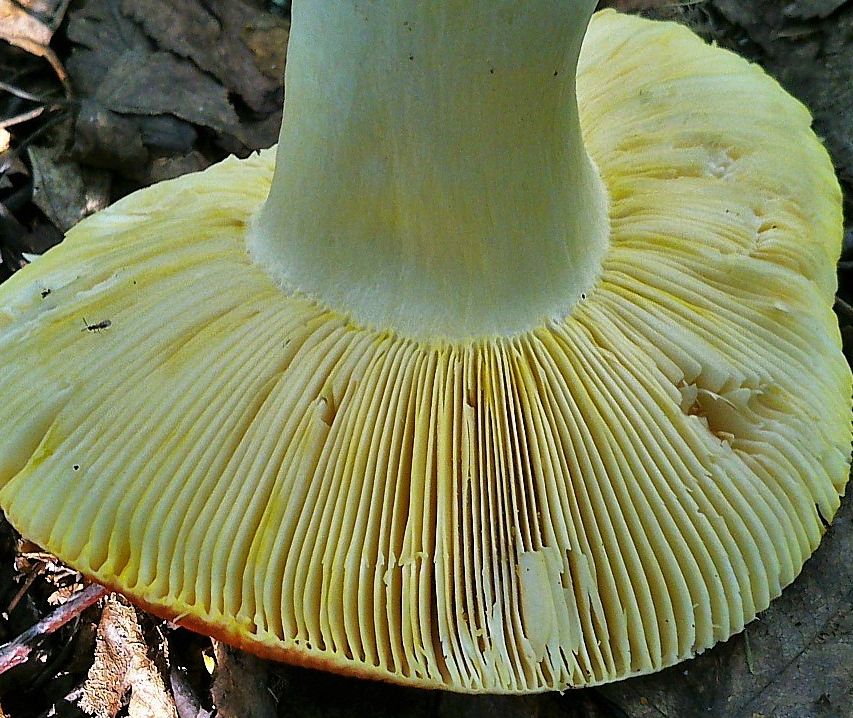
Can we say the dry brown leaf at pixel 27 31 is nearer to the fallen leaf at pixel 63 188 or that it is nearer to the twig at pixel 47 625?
the fallen leaf at pixel 63 188

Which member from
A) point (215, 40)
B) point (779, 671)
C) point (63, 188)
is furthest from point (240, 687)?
point (215, 40)

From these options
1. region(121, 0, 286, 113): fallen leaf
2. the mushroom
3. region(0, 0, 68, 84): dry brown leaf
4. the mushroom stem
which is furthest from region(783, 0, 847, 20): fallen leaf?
region(0, 0, 68, 84): dry brown leaf

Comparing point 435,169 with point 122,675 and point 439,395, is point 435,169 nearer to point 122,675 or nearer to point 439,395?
point 439,395

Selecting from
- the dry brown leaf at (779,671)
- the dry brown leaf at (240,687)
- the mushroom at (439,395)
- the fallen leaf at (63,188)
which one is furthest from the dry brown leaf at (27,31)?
the dry brown leaf at (779,671)

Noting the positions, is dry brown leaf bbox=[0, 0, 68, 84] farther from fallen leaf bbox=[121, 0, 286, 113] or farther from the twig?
the twig

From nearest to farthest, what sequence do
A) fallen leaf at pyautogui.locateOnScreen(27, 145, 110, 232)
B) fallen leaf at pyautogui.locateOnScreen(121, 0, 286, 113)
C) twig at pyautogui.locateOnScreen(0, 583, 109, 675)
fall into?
1. twig at pyautogui.locateOnScreen(0, 583, 109, 675)
2. fallen leaf at pyautogui.locateOnScreen(27, 145, 110, 232)
3. fallen leaf at pyautogui.locateOnScreen(121, 0, 286, 113)

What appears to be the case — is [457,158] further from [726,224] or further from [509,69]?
[726,224]
